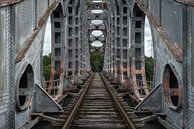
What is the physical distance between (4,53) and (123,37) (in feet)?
73.9

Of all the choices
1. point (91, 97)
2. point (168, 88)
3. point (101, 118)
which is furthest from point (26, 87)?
point (91, 97)

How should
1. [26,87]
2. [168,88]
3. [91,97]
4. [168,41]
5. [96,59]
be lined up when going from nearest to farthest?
[168,41] → [168,88] → [26,87] → [91,97] → [96,59]

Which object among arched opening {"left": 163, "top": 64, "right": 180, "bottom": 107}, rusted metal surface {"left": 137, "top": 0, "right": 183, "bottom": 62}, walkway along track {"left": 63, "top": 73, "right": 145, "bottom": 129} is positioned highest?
rusted metal surface {"left": 137, "top": 0, "right": 183, "bottom": 62}

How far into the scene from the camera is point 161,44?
426 inches

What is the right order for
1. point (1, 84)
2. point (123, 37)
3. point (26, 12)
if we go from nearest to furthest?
point (1, 84) < point (26, 12) < point (123, 37)

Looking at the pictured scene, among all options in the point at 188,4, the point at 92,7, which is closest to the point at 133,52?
the point at 188,4

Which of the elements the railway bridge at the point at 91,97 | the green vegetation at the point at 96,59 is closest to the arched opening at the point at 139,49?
the railway bridge at the point at 91,97

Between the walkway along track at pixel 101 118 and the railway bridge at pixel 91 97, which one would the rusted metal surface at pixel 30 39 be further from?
the walkway along track at pixel 101 118

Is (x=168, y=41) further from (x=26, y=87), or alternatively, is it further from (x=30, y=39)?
(x=26, y=87)

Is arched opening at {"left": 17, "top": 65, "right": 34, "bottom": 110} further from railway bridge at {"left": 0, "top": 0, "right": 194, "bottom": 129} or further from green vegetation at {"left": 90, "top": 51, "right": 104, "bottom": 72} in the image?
green vegetation at {"left": 90, "top": 51, "right": 104, "bottom": 72}

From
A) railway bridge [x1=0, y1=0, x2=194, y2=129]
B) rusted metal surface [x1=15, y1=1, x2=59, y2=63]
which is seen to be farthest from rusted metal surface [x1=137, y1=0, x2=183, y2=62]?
rusted metal surface [x1=15, y1=1, x2=59, y2=63]

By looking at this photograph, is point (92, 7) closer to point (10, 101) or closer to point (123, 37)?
point (123, 37)

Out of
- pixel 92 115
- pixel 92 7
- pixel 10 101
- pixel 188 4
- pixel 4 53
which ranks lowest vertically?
pixel 92 115

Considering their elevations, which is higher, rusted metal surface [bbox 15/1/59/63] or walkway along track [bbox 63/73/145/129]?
rusted metal surface [bbox 15/1/59/63]
